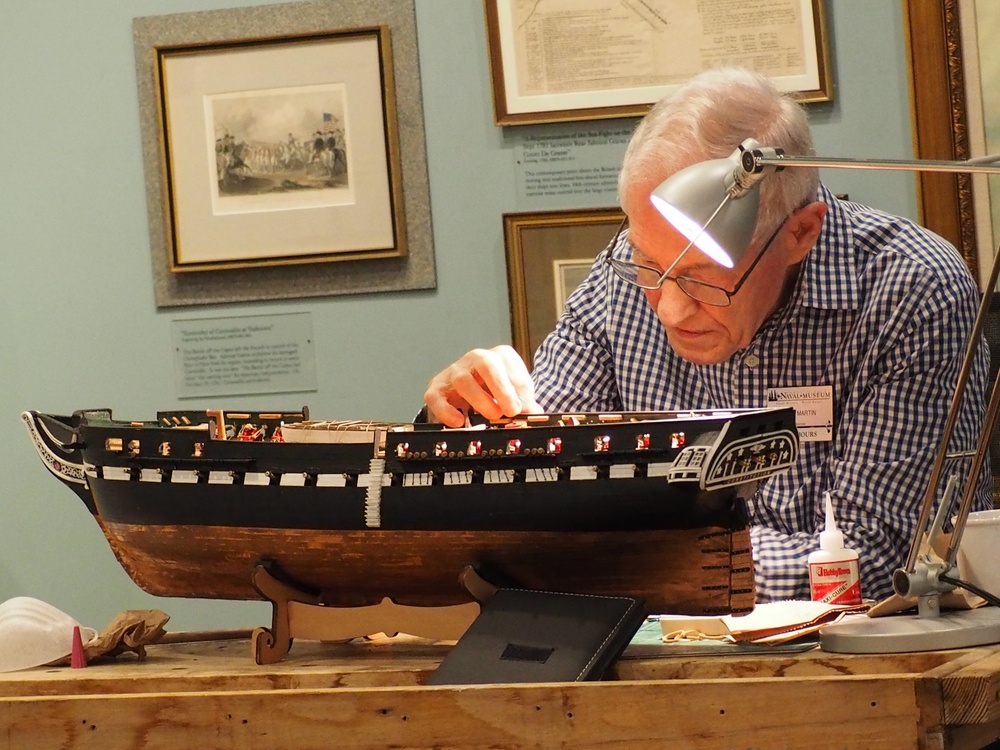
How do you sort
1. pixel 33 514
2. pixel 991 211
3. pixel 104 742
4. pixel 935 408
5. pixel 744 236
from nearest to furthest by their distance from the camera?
pixel 104 742 → pixel 744 236 → pixel 935 408 → pixel 991 211 → pixel 33 514

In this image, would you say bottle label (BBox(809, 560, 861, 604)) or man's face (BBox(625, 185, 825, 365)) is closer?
bottle label (BBox(809, 560, 861, 604))

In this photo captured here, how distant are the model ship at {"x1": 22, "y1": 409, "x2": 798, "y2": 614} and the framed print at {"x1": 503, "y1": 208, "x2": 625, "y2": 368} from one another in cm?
145

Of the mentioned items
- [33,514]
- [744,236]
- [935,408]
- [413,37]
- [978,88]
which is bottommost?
[33,514]

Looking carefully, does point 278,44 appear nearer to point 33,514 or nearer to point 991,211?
point 33,514

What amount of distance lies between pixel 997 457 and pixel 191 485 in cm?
147

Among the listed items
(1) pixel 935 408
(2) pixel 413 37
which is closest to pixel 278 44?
(2) pixel 413 37

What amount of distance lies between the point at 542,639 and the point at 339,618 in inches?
13.5

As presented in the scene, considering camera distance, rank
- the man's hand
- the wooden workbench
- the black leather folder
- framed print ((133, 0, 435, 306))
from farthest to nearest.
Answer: framed print ((133, 0, 435, 306)), the man's hand, the black leather folder, the wooden workbench

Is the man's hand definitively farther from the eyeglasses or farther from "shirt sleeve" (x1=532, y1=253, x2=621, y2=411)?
"shirt sleeve" (x1=532, y1=253, x2=621, y2=411)

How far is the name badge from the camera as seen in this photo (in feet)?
6.90

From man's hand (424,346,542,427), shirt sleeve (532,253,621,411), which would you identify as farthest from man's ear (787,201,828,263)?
man's hand (424,346,542,427)

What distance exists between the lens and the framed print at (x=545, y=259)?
318cm

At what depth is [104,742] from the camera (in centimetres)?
129

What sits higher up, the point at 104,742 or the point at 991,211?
the point at 991,211
